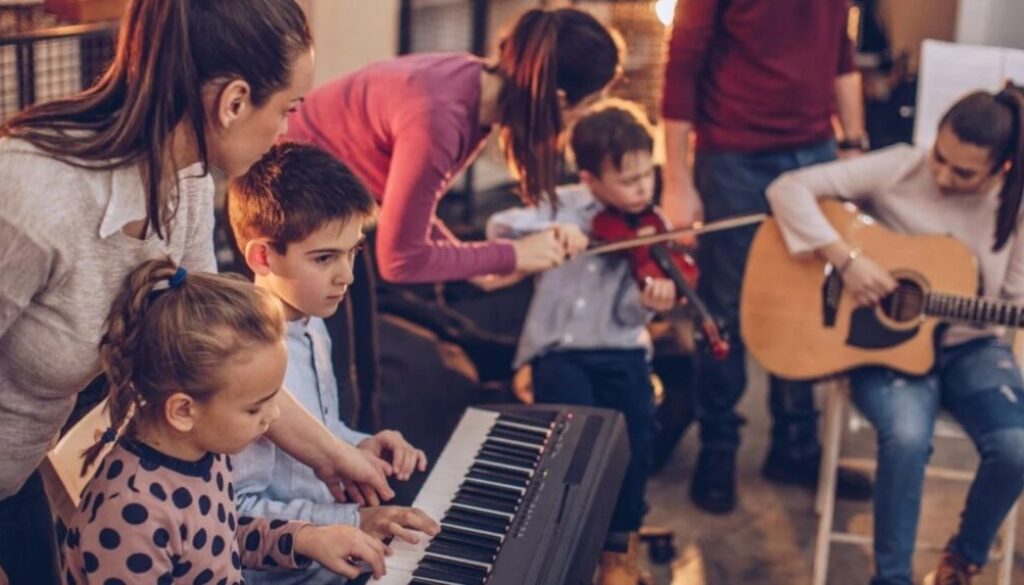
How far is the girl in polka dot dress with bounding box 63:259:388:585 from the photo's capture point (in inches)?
64.6

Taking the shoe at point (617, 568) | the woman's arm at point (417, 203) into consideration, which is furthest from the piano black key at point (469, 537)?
the shoe at point (617, 568)

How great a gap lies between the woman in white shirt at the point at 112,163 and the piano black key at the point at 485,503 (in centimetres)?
60

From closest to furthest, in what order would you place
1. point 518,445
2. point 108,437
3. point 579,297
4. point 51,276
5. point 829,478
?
point 51,276 < point 108,437 < point 518,445 < point 579,297 < point 829,478

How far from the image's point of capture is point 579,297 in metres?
2.97

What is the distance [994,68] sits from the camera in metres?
3.28

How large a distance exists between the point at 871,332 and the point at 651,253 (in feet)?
1.84

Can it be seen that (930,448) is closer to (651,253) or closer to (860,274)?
(860,274)

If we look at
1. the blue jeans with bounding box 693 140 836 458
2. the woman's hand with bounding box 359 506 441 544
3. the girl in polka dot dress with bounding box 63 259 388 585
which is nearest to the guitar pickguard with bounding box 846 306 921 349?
the blue jeans with bounding box 693 140 836 458

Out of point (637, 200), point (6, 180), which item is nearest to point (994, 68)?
point (637, 200)

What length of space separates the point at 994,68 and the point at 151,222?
227 cm

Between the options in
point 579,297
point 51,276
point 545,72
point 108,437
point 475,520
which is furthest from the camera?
point 579,297

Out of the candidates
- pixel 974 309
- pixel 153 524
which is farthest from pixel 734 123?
pixel 153 524

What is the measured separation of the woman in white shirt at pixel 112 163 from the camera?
160cm

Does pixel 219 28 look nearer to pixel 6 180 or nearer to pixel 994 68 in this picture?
pixel 6 180
